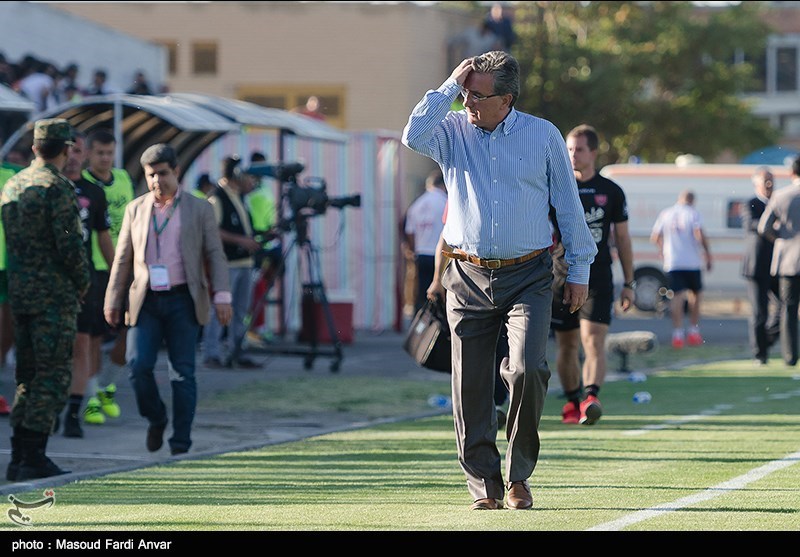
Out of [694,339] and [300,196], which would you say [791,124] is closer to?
[694,339]

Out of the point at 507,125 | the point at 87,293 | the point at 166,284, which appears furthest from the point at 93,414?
the point at 507,125

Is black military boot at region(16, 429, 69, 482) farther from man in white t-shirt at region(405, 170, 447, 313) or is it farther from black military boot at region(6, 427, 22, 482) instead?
man in white t-shirt at region(405, 170, 447, 313)

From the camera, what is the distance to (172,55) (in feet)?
122

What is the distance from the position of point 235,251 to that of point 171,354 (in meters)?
6.50

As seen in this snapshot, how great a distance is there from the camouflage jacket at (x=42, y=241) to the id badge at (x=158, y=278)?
34.0 inches

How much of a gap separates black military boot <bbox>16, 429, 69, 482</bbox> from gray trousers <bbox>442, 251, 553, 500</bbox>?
2.82 meters

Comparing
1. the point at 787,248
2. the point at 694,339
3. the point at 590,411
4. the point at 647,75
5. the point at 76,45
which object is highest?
the point at 647,75

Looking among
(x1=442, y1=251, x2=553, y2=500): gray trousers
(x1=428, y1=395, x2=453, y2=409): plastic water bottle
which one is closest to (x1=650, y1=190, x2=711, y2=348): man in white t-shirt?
(x1=428, y1=395, x2=453, y2=409): plastic water bottle

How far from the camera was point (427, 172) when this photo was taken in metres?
36.1

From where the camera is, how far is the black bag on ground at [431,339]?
29.8ft

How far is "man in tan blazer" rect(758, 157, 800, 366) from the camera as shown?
16047 millimetres

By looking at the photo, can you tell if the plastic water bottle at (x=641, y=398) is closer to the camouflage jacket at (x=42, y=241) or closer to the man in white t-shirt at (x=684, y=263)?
the camouflage jacket at (x=42, y=241)

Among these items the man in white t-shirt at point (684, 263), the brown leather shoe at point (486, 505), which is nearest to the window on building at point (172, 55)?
the man in white t-shirt at point (684, 263)
